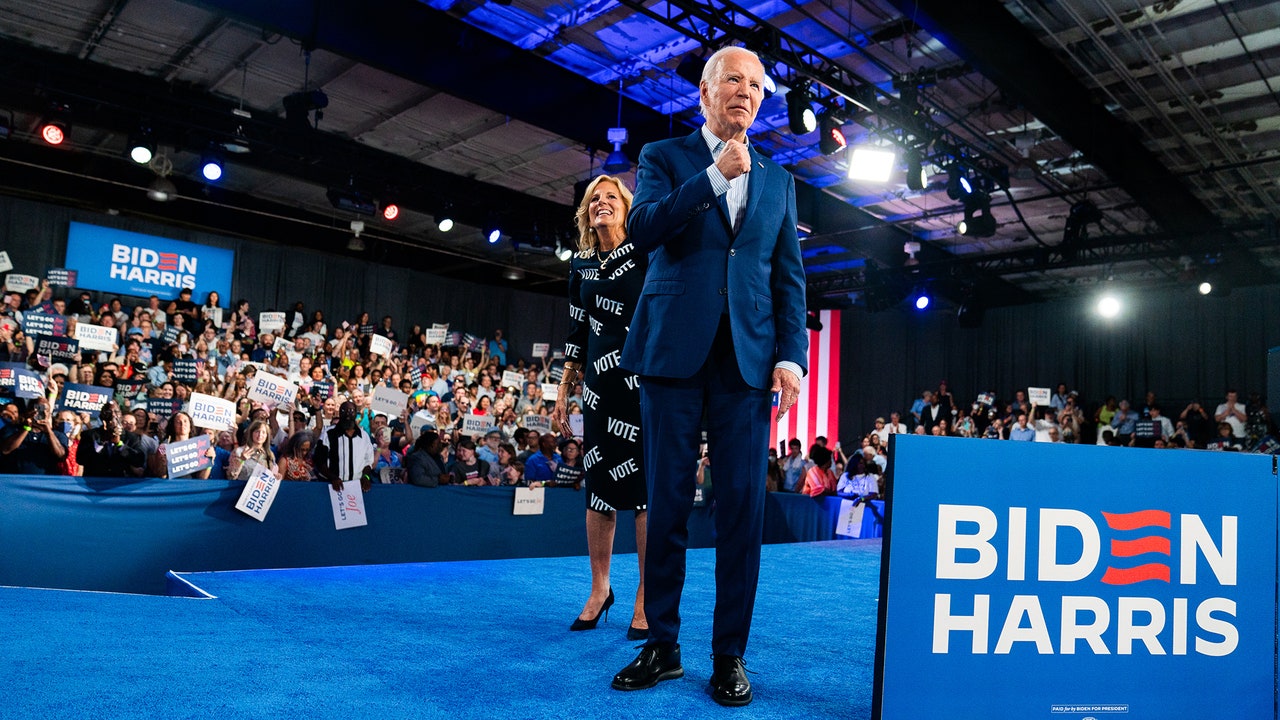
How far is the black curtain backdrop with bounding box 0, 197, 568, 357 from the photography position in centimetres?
1173

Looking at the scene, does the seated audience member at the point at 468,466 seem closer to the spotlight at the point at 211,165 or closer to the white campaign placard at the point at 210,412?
the white campaign placard at the point at 210,412

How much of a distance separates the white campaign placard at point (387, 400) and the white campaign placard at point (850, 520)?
4.99m

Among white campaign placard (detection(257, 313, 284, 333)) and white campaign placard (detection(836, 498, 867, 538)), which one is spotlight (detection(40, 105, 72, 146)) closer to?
white campaign placard (detection(257, 313, 284, 333))

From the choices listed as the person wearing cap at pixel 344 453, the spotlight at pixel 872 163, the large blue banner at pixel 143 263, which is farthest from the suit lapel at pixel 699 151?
the large blue banner at pixel 143 263

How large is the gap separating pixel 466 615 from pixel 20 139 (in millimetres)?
11869

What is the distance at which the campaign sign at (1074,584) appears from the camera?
151cm

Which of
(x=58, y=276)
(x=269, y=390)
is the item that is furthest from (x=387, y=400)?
(x=58, y=276)

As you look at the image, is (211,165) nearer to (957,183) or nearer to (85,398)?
(85,398)

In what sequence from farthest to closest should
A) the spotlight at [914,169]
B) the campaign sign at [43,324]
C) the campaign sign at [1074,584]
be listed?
the spotlight at [914,169] < the campaign sign at [43,324] < the campaign sign at [1074,584]

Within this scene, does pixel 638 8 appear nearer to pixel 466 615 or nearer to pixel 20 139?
pixel 466 615

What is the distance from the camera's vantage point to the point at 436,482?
267 inches

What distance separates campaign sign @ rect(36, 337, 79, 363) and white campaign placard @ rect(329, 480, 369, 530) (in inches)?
163

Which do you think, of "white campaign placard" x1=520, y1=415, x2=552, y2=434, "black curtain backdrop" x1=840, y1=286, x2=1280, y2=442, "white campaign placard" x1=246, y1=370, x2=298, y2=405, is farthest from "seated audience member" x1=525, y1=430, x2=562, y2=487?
"black curtain backdrop" x1=840, y1=286, x2=1280, y2=442

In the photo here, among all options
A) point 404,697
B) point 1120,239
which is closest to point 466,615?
point 404,697
